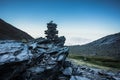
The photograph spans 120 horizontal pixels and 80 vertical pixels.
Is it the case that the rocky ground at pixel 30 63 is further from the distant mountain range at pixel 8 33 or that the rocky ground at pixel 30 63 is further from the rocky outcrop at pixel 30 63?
the distant mountain range at pixel 8 33

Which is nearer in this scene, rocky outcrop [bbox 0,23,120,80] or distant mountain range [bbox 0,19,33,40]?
rocky outcrop [bbox 0,23,120,80]

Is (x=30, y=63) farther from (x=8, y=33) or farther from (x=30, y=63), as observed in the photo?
(x=8, y=33)

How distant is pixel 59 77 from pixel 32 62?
8702 millimetres

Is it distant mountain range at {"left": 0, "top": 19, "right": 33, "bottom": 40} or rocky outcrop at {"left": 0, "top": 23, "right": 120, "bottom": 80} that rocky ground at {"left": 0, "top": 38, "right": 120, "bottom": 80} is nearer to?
rocky outcrop at {"left": 0, "top": 23, "right": 120, "bottom": 80}

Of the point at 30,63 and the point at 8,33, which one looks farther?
the point at 8,33

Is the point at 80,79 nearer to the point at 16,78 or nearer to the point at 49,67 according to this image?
the point at 49,67

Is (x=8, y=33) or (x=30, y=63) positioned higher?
(x=8, y=33)

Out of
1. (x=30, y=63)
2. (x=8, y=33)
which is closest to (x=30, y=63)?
(x=30, y=63)

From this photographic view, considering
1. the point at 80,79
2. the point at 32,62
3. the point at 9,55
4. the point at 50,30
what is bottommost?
the point at 80,79

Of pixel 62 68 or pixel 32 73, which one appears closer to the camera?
pixel 32 73

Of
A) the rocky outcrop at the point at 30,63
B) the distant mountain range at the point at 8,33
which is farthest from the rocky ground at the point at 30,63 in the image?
the distant mountain range at the point at 8,33

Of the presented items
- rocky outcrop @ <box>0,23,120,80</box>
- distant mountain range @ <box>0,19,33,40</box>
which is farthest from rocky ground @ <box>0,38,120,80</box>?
distant mountain range @ <box>0,19,33,40</box>

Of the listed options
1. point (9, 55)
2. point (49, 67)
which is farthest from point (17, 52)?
point (49, 67)

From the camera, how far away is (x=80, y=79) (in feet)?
100
